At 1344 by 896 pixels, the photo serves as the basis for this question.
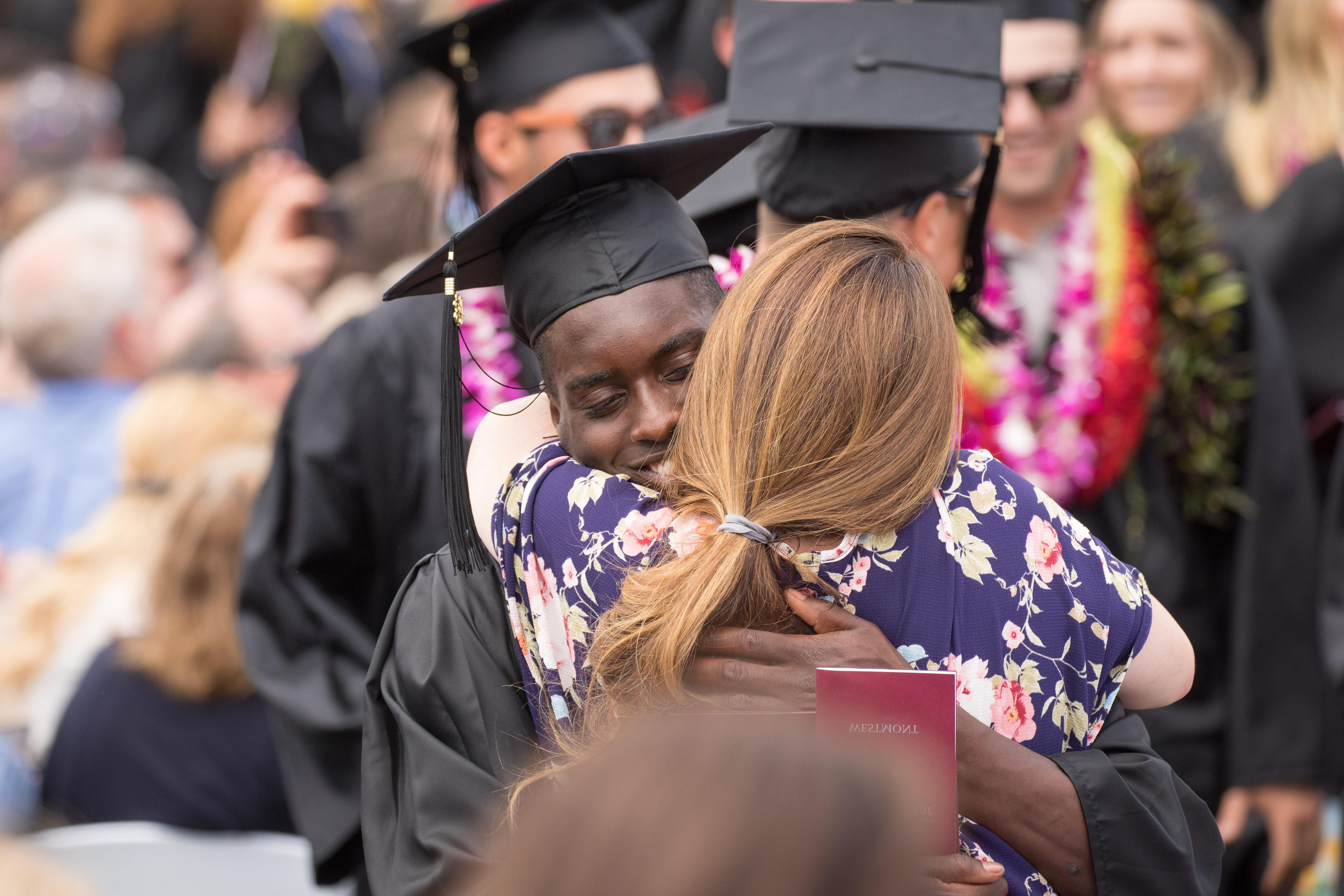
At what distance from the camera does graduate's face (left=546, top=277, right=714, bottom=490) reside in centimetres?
186

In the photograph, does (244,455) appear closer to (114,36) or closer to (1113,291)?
(1113,291)

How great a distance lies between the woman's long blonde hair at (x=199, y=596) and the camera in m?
3.13

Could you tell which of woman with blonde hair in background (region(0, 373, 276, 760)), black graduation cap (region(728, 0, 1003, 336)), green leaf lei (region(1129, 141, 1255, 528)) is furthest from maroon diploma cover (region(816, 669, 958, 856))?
woman with blonde hair in background (region(0, 373, 276, 760))

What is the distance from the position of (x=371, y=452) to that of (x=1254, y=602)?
6.66 feet

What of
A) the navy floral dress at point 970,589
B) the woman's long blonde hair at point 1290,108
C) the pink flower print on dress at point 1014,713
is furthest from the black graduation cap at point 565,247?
the woman's long blonde hair at point 1290,108

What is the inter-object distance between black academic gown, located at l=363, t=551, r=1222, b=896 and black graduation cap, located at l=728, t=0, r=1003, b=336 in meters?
0.95

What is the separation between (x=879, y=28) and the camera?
97.8 inches

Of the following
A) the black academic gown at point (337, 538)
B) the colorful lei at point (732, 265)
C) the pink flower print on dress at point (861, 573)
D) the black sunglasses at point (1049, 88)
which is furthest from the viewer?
the black sunglasses at point (1049, 88)

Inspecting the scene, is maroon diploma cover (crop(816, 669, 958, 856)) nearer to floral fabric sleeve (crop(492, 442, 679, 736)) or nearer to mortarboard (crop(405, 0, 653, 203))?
floral fabric sleeve (crop(492, 442, 679, 736))

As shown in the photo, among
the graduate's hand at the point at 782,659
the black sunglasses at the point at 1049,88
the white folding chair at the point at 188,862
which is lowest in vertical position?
the white folding chair at the point at 188,862

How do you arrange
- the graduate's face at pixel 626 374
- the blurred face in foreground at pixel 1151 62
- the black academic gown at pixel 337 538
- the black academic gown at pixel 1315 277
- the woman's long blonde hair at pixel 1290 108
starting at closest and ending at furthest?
the graduate's face at pixel 626 374
the black academic gown at pixel 337 538
the black academic gown at pixel 1315 277
the woman's long blonde hair at pixel 1290 108
the blurred face in foreground at pixel 1151 62

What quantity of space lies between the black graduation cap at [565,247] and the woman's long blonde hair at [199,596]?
1.33 m

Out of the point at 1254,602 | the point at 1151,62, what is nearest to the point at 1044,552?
the point at 1254,602

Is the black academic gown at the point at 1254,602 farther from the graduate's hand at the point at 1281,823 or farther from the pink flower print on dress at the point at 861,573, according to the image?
the pink flower print on dress at the point at 861,573
